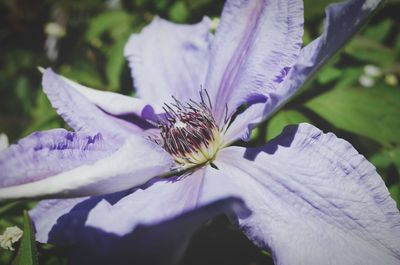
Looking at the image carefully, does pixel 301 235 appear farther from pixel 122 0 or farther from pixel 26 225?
pixel 122 0

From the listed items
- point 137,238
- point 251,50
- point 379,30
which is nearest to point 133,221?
point 137,238

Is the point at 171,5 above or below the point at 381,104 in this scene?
above

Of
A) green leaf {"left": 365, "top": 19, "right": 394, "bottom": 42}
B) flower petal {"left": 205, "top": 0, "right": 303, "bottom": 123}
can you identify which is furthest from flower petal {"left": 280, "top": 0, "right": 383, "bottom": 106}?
green leaf {"left": 365, "top": 19, "right": 394, "bottom": 42}

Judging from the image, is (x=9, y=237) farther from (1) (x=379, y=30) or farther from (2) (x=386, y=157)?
(1) (x=379, y=30)

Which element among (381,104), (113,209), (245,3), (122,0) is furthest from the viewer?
(122,0)

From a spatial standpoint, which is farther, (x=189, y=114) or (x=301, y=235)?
(x=189, y=114)

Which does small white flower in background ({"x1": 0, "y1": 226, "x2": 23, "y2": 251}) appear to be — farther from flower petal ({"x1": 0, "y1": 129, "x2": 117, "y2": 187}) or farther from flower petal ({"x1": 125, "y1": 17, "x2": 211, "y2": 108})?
flower petal ({"x1": 125, "y1": 17, "x2": 211, "y2": 108})

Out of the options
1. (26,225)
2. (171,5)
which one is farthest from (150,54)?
(26,225)

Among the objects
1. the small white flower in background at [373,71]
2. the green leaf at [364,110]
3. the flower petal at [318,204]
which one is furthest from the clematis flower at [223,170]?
the small white flower in background at [373,71]
